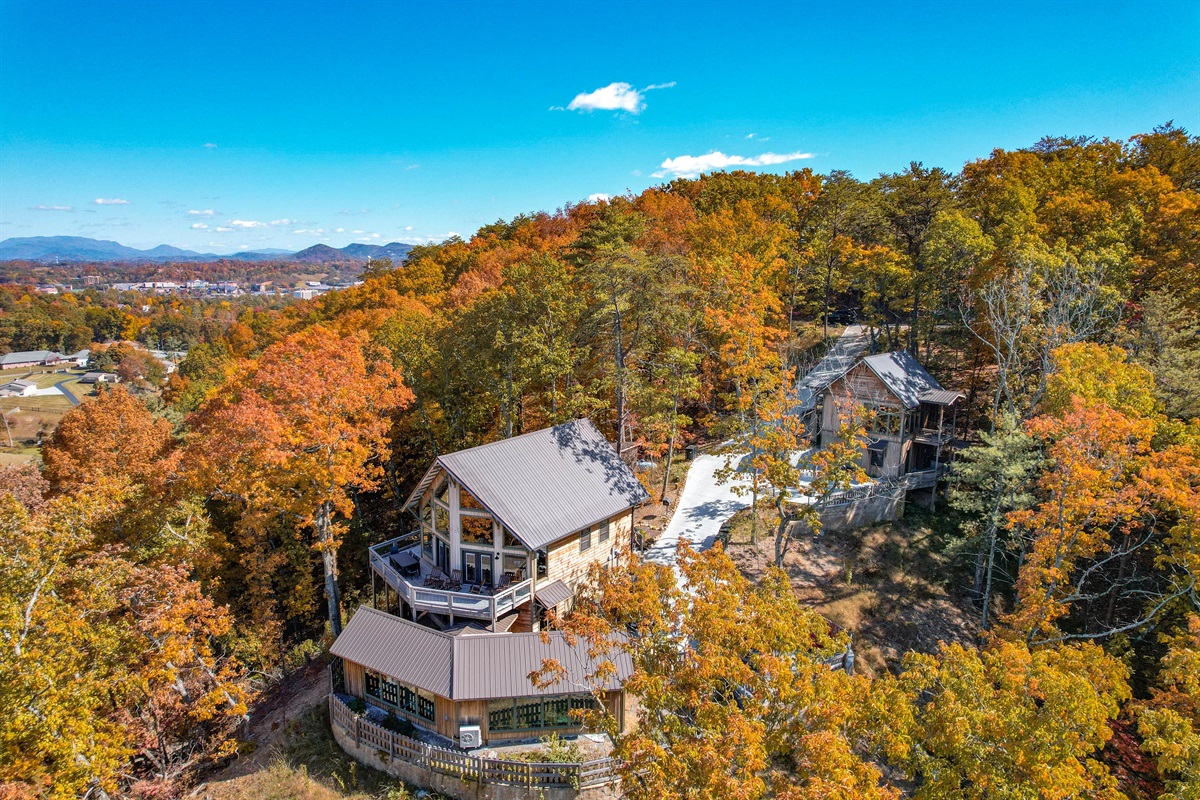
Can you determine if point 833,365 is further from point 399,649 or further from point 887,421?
point 399,649

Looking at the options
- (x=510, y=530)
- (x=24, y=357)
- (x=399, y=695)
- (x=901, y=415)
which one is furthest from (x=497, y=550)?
(x=24, y=357)

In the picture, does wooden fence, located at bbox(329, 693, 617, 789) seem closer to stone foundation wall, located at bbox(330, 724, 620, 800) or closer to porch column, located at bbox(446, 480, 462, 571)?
stone foundation wall, located at bbox(330, 724, 620, 800)

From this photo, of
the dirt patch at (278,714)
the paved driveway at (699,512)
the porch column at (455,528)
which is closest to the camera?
the dirt patch at (278,714)

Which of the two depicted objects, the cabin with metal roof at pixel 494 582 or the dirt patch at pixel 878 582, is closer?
the cabin with metal roof at pixel 494 582

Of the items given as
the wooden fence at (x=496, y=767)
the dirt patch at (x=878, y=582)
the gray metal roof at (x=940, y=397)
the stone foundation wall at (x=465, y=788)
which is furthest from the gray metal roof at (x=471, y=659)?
the gray metal roof at (x=940, y=397)

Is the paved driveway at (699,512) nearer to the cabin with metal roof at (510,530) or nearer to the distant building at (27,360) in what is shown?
the cabin with metal roof at (510,530)

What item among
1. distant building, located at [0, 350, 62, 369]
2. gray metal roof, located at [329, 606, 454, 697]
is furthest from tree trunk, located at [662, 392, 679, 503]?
distant building, located at [0, 350, 62, 369]
